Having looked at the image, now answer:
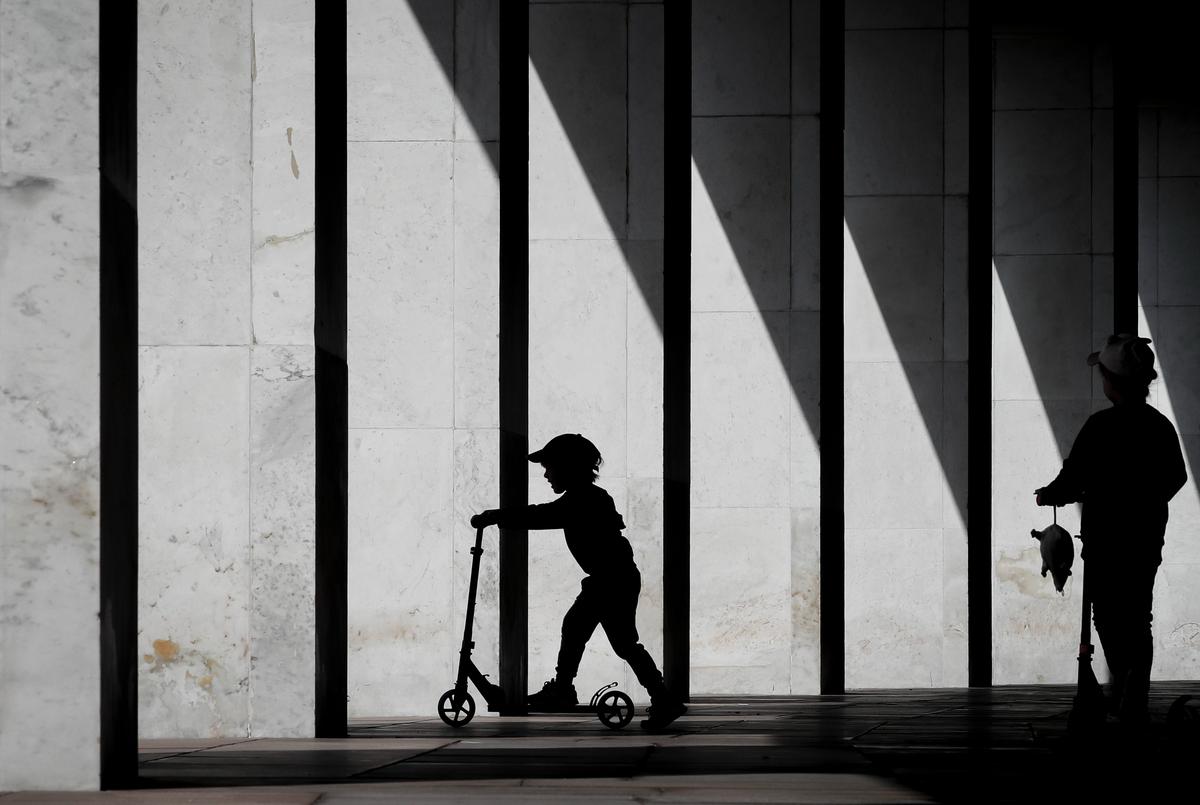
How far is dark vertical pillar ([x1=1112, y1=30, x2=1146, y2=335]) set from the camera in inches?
872

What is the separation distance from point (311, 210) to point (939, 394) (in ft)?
41.7

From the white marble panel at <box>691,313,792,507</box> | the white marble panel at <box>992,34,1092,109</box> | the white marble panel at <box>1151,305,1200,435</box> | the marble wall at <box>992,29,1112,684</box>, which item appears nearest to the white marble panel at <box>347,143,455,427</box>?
the white marble panel at <box>691,313,792,507</box>

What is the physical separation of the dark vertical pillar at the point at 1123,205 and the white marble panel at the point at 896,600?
3.97 meters

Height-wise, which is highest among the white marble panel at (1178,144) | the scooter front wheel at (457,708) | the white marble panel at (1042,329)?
the white marble panel at (1178,144)

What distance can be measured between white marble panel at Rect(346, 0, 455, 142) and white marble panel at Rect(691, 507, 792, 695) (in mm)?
6759

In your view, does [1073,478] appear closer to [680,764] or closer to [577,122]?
[680,764]

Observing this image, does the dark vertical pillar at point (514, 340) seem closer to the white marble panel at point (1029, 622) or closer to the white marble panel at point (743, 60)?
the white marble panel at point (743, 60)

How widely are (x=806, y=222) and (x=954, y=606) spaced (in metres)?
5.77

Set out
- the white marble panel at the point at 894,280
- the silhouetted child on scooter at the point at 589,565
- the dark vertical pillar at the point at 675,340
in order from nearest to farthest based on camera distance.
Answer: the silhouetted child on scooter at the point at 589,565 < the dark vertical pillar at the point at 675,340 < the white marble panel at the point at 894,280

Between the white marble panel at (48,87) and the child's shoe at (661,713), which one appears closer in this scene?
the white marble panel at (48,87)

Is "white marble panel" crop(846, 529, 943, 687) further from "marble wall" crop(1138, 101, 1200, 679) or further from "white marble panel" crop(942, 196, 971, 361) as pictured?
"marble wall" crop(1138, 101, 1200, 679)

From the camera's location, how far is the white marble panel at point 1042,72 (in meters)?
23.4

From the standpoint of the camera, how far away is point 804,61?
17375mm

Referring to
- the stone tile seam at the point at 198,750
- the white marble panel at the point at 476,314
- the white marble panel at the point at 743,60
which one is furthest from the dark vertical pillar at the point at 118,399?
the white marble panel at the point at 743,60
